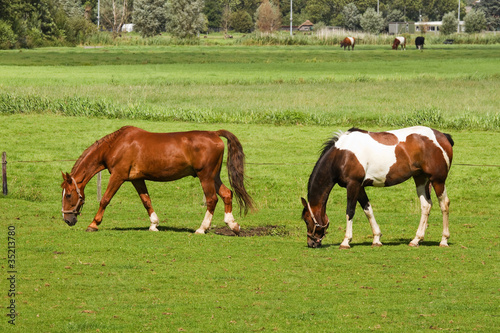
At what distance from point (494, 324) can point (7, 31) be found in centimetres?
9864

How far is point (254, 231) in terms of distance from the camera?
17469 mm

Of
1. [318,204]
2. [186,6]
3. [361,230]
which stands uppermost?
[186,6]

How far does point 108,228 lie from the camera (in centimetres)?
1739

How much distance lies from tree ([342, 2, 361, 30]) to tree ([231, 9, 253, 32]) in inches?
928

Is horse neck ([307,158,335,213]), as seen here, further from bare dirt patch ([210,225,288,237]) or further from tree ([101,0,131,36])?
tree ([101,0,131,36])

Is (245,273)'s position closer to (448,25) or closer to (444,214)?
(444,214)

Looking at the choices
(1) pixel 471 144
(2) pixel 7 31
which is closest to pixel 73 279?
(1) pixel 471 144

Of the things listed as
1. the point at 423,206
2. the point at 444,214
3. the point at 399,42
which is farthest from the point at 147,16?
the point at 444,214

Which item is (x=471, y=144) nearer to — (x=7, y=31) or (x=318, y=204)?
(x=318, y=204)

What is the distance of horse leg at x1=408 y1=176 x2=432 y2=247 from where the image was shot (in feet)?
50.3

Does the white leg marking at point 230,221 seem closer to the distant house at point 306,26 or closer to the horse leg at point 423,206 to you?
the horse leg at point 423,206

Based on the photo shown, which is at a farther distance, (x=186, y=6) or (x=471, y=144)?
(x=186, y=6)

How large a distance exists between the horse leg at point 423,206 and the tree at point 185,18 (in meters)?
117

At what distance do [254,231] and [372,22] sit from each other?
153m
